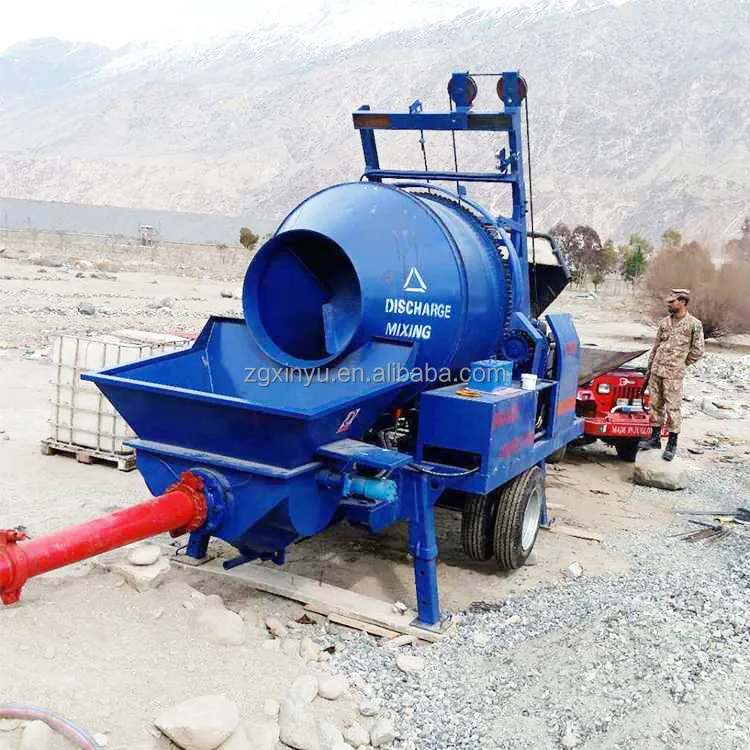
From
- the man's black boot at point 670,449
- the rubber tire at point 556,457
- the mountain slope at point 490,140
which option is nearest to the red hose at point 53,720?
the rubber tire at point 556,457

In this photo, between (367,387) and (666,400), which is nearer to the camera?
(367,387)

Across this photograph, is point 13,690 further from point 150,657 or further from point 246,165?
point 246,165

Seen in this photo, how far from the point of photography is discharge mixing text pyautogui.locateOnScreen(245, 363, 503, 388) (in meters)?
5.04

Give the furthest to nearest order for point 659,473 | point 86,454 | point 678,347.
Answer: point 678,347 < point 659,473 < point 86,454

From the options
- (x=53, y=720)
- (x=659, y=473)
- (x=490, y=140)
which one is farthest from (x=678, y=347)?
(x=490, y=140)

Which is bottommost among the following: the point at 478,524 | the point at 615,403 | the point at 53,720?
the point at 615,403

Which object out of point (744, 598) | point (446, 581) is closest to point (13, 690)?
point (446, 581)

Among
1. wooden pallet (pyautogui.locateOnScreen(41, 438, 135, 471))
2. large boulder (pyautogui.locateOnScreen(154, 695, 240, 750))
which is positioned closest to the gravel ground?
large boulder (pyautogui.locateOnScreen(154, 695, 240, 750))

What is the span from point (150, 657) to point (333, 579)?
1.56 metres

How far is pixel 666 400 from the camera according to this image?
8984 mm

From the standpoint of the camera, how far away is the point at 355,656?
4.76 m

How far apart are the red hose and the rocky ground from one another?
46 mm

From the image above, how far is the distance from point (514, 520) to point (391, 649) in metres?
1.40

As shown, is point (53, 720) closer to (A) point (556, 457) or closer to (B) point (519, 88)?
(B) point (519, 88)
